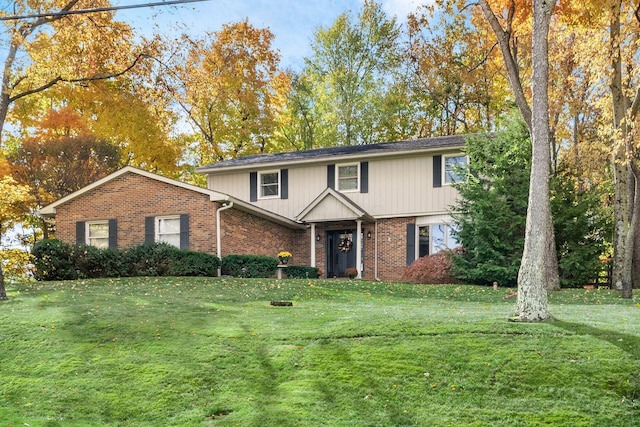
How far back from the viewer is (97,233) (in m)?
20.9

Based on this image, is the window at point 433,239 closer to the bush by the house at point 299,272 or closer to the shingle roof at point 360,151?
the shingle roof at point 360,151

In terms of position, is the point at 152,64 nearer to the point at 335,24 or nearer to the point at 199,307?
the point at 199,307

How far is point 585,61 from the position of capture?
1520 centimetres

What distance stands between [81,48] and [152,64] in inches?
81.0

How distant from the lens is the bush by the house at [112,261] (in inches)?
672

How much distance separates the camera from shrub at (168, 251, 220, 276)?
17469mm

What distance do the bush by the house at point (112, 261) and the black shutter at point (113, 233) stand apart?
9.99 ft

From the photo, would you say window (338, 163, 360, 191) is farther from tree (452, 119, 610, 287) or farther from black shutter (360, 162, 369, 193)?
tree (452, 119, 610, 287)

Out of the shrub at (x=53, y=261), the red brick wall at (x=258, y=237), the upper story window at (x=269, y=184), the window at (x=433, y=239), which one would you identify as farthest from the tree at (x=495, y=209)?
the shrub at (x=53, y=261)

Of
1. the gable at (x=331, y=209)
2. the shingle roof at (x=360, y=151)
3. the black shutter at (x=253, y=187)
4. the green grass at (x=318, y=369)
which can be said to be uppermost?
the shingle roof at (x=360, y=151)

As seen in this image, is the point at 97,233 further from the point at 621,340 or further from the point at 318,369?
the point at 621,340

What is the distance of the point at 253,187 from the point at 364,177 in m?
4.95

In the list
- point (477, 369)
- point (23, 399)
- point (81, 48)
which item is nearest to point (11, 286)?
point (81, 48)

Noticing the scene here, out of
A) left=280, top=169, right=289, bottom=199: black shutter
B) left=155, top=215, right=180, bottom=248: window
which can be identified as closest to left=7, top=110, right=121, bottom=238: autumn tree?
left=155, top=215, right=180, bottom=248: window
